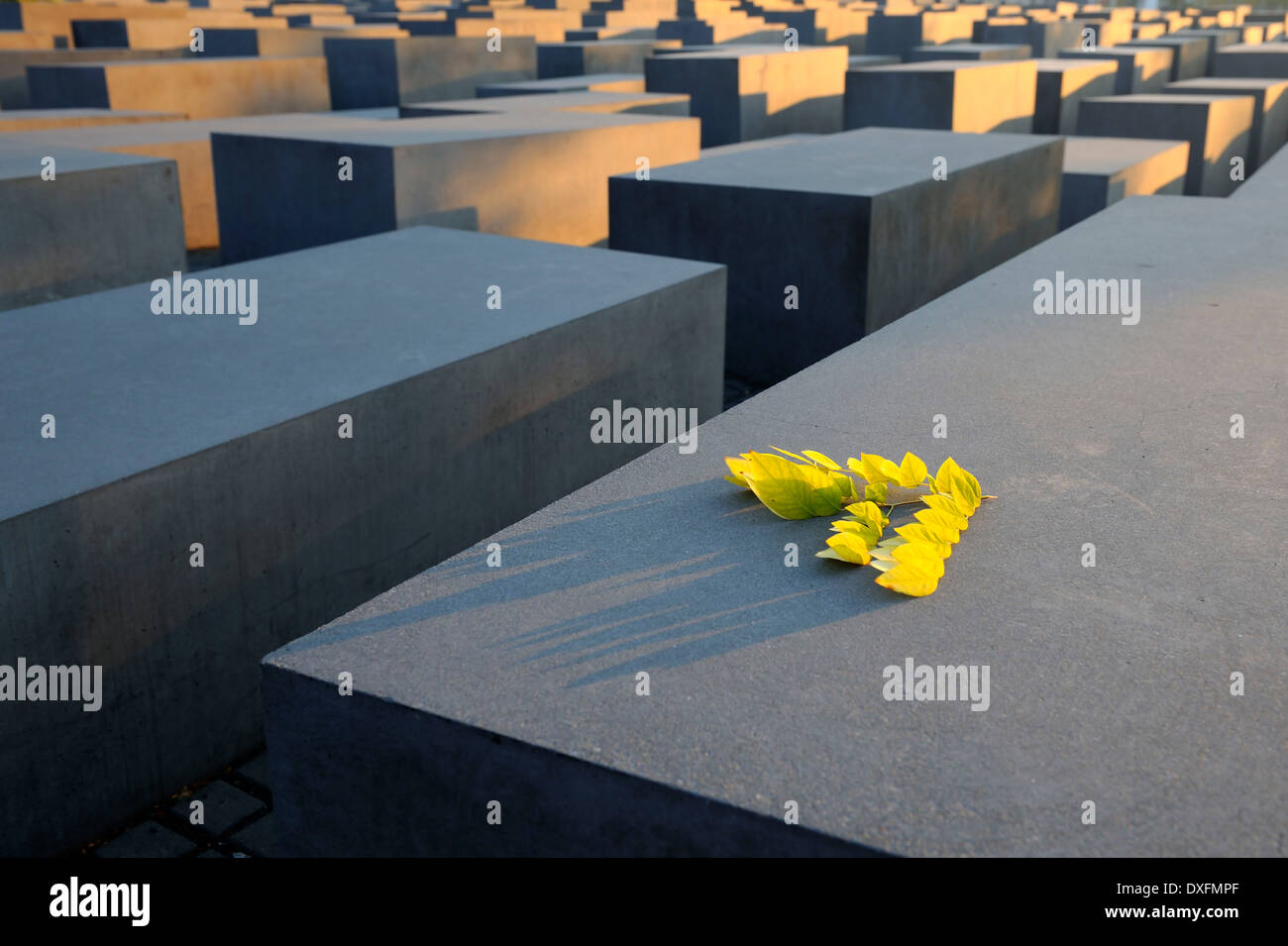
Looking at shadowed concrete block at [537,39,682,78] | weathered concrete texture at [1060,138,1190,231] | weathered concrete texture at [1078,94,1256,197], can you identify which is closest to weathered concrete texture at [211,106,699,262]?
weathered concrete texture at [1060,138,1190,231]

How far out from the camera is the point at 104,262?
7.30 metres

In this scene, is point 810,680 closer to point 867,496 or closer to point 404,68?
point 867,496

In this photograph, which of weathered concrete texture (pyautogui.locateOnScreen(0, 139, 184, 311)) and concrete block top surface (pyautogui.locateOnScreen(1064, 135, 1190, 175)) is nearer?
weathered concrete texture (pyautogui.locateOnScreen(0, 139, 184, 311))

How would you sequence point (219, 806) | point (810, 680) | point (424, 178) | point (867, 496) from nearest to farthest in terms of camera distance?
point (810, 680), point (867, 496), point (219, 806), point (424, 178)

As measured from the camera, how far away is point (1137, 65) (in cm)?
1766

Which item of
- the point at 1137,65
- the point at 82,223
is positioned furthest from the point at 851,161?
the point at 1137,65

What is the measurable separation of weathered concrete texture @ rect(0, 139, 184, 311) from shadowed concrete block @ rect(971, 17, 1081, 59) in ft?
62.4

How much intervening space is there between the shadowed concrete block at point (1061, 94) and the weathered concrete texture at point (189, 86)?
901 centimetres

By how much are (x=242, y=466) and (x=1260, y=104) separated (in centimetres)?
1494

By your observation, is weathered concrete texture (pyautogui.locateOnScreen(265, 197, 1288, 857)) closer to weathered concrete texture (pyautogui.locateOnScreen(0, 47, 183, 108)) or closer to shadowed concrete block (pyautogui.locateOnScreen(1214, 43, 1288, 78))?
weathered concrete texture (pyautogui.locateOnScreen(0, 47, 183, 108))

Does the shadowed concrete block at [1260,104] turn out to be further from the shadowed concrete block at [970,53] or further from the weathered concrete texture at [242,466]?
the weathered concrete texture at [242,466]

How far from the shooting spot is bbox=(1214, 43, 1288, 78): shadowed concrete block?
18.4 m
